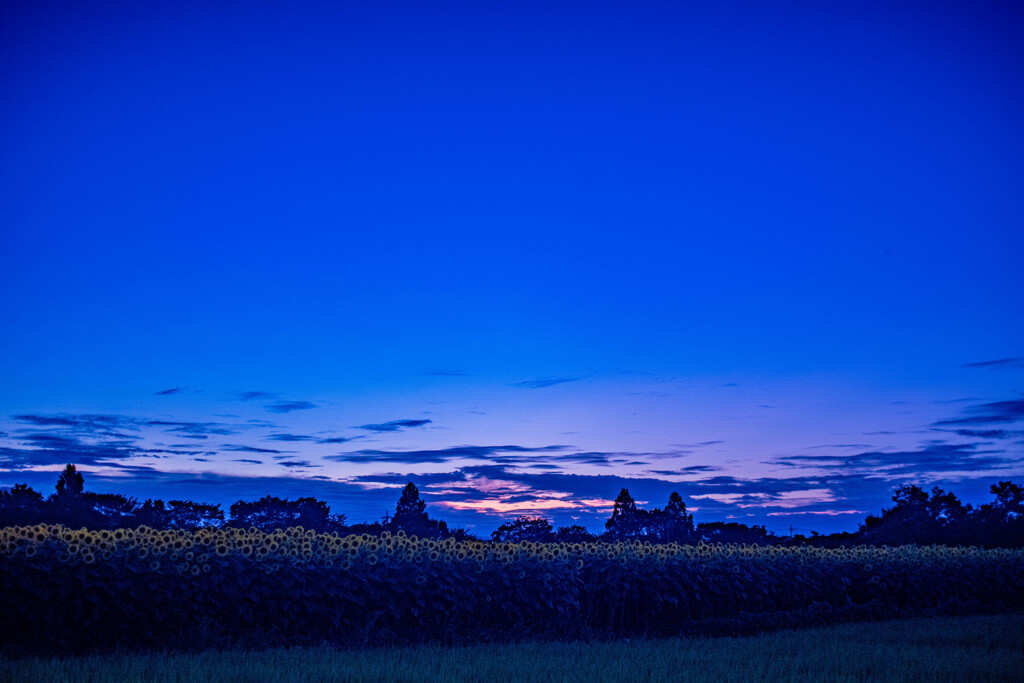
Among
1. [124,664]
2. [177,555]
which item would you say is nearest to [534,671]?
[124,664]

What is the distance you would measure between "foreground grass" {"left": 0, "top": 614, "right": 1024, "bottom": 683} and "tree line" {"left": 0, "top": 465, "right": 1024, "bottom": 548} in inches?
202

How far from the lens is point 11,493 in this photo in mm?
20891

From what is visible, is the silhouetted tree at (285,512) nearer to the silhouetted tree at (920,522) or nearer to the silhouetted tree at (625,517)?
the silhouetted tree at (625,517)

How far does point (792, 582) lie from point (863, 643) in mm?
5612

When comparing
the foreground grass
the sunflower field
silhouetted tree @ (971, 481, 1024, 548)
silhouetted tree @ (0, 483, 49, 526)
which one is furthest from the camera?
silhouetted tree @ (971, 481, 1024, 548)

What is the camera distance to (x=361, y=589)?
14.5 meters

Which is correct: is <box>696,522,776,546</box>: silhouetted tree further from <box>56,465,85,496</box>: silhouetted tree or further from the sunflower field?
<box>56,465,85,496</box>: silhouetted tree

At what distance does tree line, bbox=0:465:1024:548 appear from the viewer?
812 inches

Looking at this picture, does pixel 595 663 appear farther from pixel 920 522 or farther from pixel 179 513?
pixel 920 522

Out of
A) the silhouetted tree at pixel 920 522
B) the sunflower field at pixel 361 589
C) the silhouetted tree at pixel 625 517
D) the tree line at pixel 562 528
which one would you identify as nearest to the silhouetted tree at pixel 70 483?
the tree line at pixel 562 528

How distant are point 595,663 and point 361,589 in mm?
4581

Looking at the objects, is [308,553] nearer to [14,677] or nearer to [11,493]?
[14,677]

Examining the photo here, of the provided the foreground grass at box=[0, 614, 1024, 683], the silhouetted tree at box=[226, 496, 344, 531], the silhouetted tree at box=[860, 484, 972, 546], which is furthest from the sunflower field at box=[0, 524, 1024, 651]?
the silhouetted tree at box=[860, 484, 972, 546]

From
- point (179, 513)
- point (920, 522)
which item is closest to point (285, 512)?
point (179, 513)
